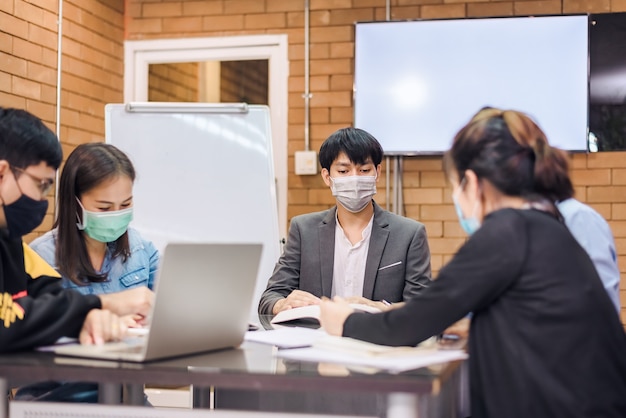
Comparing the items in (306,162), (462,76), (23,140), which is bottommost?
(23,140)

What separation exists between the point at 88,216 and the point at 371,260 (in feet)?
3.28

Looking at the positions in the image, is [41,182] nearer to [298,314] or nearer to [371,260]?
[298,314]

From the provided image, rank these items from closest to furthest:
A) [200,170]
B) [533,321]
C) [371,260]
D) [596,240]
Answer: [533,321], [596,240], [371,260], [200,170]

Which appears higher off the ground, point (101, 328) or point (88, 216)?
point (88, 216)

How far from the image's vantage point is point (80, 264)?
2.27 metres

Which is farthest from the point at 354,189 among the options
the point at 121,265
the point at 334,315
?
the point at 334,315

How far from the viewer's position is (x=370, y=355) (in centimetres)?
151

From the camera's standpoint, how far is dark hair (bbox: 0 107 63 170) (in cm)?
169

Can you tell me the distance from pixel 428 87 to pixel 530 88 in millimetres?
541

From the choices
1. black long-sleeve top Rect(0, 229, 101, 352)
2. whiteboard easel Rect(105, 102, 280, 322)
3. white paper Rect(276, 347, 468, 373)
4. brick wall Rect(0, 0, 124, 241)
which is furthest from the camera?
whiteboard easel Rect(105, 102, 280, 322)

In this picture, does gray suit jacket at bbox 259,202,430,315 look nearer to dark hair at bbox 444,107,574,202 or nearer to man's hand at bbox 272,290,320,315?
→ man's hand at bbox 272,290,320,315

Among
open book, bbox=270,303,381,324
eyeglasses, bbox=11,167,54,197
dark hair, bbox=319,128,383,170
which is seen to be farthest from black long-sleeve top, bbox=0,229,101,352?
dark hair, bbox=319,128,383,170

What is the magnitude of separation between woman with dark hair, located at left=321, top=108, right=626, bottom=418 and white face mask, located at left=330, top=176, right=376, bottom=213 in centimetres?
125

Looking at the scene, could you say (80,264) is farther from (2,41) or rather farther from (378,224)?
(2,41)
